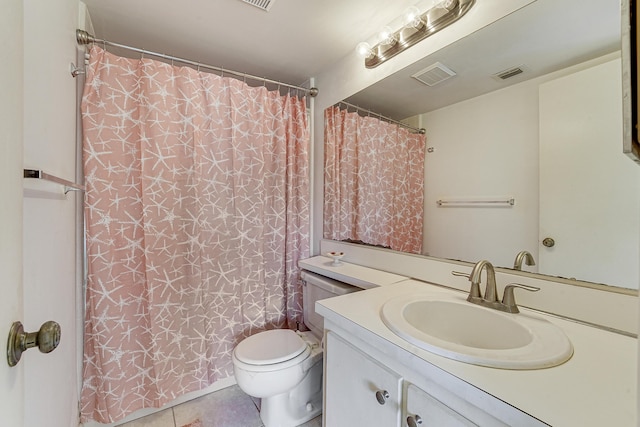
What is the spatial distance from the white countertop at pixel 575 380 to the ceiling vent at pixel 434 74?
3.67 ft

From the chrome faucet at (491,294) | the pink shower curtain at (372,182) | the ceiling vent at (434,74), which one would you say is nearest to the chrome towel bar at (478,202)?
the pink shower curtain at (372,182)

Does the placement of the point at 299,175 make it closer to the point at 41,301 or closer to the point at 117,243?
the point at 117,243

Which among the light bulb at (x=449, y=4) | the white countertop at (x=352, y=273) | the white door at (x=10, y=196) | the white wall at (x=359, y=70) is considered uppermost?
the light bulb at (x=449, y=4)

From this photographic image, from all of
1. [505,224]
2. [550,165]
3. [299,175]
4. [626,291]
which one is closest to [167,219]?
[299,175]

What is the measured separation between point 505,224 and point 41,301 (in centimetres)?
164

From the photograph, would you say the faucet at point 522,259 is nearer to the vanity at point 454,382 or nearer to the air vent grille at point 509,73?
the vanity at point 454,382

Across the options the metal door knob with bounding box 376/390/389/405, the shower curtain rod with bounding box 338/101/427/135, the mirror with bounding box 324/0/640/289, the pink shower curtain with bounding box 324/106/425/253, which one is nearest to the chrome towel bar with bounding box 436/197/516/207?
the mirror with bounding box 324/0/640/289

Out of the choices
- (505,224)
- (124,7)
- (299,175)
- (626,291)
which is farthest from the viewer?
(299,175)

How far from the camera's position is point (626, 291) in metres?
0.74

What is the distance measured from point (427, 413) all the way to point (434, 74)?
4.55ft

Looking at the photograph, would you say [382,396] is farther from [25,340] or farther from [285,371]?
[25,340]

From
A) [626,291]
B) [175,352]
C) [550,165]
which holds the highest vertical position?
[550,165]

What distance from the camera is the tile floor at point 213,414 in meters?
1.40

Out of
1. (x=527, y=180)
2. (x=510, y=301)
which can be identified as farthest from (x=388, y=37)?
(x=510, y=301)
